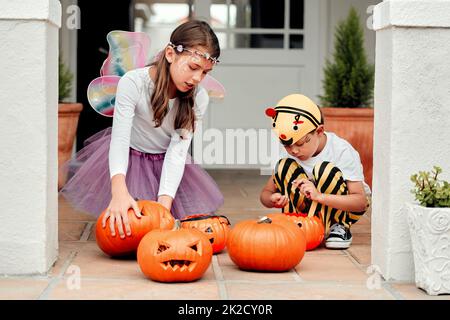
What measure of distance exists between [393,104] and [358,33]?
3.03m

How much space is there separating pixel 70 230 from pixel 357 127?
2420 millimetres

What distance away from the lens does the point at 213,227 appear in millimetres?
3680

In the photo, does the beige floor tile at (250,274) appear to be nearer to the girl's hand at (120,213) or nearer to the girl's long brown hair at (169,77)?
the girl's hand at (120,213)

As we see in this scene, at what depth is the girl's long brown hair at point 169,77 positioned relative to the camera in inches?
151

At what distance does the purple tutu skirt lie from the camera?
424 cm

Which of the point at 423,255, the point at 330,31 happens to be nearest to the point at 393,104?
the point at 423,255

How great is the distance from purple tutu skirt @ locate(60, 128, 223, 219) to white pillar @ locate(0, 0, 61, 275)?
102cm

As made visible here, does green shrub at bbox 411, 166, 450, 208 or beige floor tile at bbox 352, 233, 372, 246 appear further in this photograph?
beige floor tile at bbox 352, 233, 372, 246

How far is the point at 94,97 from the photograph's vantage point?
171 inches

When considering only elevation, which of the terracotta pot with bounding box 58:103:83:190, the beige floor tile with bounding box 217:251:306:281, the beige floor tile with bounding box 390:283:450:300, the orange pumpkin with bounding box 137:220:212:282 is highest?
the terracotta pot with bounding box 58:103:83:190

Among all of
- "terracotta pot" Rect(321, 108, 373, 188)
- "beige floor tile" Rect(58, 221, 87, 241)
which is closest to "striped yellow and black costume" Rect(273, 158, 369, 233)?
"beige floor tile" Rect(58, 221, 87, 241)

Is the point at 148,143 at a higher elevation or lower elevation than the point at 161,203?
higher

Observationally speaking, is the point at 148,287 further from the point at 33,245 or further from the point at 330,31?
the point at 330,31

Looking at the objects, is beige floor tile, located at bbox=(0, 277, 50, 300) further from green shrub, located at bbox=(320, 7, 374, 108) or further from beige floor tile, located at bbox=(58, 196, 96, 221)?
green shrub, located at bbox=(320, 7, 374, 108)
